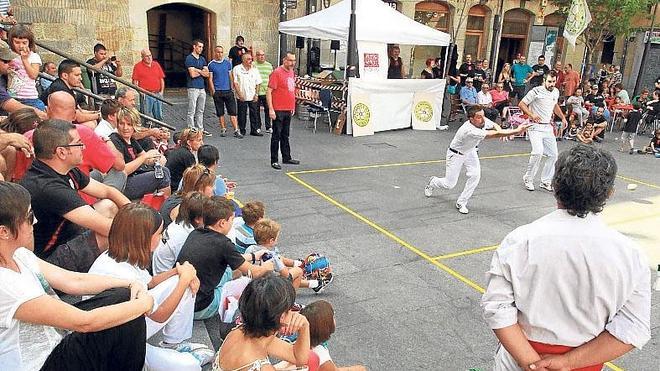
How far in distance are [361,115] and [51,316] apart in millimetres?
10727

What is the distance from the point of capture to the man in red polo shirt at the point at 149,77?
10906mm

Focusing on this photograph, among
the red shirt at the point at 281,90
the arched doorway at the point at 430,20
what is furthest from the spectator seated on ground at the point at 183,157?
the arched doorway at the point at 430,20

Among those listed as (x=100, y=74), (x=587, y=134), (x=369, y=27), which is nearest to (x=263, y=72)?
(x=369, y=27)

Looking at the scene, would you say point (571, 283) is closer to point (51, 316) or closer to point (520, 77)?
point (51, 316)

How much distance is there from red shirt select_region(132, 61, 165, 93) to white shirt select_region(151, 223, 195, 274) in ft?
24.5

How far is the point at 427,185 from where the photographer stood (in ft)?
28.0

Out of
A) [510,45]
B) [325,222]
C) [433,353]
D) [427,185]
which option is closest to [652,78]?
[510,45]

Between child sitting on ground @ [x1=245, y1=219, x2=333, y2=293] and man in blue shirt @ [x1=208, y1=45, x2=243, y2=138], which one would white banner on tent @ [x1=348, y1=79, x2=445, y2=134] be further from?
child sitting on ground @ [x1=245, y1=219, x2=333, y2=293]

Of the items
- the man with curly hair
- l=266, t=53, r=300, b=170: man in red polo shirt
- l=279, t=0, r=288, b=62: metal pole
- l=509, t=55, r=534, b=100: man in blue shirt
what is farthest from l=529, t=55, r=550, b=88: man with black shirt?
the man with curly hair

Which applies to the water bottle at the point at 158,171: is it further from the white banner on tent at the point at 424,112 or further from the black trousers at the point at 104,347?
the white banner on tent at the point at 424,112

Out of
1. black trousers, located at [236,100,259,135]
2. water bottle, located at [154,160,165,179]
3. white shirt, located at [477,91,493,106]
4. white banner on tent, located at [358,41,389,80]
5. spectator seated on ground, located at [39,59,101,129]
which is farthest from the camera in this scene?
white shirt, located at [477,91,493,106]

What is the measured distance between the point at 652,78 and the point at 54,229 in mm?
24264

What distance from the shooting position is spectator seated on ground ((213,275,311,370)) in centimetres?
274

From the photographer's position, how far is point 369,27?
12.5 metres
